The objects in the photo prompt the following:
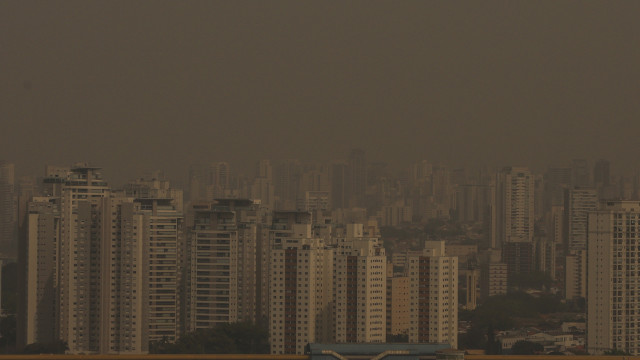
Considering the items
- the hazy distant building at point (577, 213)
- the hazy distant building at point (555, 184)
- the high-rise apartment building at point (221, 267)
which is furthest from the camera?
the hazy distant building at point (555, 184)

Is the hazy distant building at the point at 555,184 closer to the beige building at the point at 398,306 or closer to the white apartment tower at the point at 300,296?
the beige building at the point at 398,306

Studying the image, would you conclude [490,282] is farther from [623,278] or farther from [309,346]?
[309,346]

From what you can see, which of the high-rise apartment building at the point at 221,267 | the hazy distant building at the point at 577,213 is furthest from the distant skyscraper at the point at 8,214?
the hazy distant building at the point at 577,213

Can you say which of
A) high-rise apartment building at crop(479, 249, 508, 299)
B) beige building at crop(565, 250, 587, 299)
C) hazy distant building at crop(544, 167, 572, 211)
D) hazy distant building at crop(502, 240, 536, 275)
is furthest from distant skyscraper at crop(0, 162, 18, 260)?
hazy distant building at crop(544, 167, 572, 211)

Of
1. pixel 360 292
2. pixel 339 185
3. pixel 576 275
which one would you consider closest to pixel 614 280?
pixel 576 275

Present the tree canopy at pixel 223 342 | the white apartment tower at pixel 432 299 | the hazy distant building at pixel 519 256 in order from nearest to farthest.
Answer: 1. the tree canopy at pixel 223 342
2. the white apartment tower at pixel 432 299
3. the hazy distant building at pixel 519 256

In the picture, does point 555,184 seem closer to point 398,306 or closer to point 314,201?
point 314,201

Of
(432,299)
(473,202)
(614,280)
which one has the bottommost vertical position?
(432,299)
